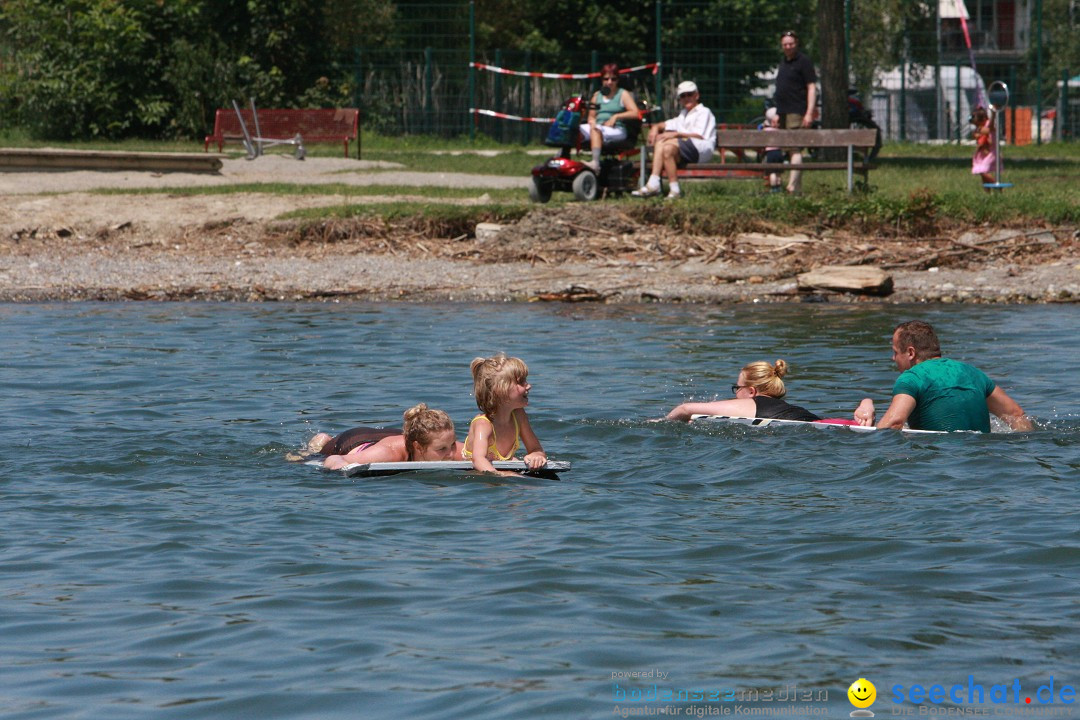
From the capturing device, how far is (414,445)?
871 centimetres

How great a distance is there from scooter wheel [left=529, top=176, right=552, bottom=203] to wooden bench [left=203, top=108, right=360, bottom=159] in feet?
25.9

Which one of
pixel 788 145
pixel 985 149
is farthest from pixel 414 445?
pixel 985 149

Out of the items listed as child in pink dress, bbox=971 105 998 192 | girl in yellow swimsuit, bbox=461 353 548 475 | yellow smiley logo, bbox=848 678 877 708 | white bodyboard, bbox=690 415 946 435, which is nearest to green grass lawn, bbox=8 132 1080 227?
child in pink dress, bbox=971 105 998 192

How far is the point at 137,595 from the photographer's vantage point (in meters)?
6.50

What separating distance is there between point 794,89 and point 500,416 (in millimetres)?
12543

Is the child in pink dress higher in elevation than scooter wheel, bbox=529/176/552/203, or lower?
higher

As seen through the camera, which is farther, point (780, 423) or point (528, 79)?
point (528, 79)

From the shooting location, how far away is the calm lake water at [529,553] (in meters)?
5.47

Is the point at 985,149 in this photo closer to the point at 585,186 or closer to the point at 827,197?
the point at 827,197

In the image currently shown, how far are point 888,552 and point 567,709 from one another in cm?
240

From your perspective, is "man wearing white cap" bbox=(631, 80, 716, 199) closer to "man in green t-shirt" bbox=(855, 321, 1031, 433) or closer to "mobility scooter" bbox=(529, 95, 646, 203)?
"mobility scooter" bbox=(529, 95, 646, 203)

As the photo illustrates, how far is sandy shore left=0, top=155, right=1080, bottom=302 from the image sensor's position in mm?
16203

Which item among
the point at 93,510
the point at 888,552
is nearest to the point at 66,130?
the point at 93,510

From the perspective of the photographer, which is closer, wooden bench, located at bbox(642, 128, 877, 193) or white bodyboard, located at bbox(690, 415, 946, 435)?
white bodyboard, located at bbox(690, 415, 946, 435)
